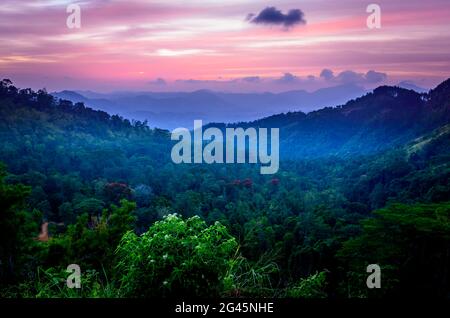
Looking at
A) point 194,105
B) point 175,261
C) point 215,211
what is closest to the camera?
point 175,261

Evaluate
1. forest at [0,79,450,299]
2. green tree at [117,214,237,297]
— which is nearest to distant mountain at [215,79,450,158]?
forest at [0,79,450,299]

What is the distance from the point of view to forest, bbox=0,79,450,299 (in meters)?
3.54

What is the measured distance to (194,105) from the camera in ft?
218

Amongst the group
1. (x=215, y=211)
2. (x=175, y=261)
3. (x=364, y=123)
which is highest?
(x=364, y=123)

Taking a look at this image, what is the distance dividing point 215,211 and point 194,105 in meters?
41.6

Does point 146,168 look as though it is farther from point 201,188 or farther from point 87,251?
point 87,251

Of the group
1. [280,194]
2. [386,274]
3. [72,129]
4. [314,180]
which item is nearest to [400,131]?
[314,180]

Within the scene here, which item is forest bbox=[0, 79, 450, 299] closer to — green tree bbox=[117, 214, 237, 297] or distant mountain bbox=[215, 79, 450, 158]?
green tree bbox=[117, 214, 237, 297]

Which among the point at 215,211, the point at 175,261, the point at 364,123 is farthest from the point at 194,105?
the point at 175,261

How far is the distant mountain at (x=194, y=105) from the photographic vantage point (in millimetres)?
64312

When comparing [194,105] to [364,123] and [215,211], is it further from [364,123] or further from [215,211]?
[215,211]

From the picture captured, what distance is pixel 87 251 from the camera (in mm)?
12836

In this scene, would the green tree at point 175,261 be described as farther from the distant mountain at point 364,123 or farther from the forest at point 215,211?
the distant mountain at point 364,123

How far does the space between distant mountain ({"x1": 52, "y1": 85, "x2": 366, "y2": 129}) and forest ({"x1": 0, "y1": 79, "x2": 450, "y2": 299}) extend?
259 inches
